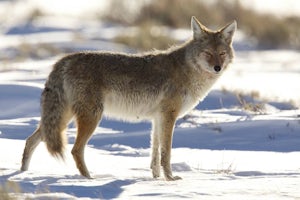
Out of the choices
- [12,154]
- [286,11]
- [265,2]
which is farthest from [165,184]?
[265,2]

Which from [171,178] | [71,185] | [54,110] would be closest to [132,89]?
[54,110]

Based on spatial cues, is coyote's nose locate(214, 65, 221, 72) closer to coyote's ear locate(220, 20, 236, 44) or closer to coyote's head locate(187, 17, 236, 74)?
coyote's head locate(187, 17, 236, 74)

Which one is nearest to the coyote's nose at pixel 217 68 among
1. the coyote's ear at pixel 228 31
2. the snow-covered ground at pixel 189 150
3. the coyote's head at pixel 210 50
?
the coyote's head at pixel 210 50

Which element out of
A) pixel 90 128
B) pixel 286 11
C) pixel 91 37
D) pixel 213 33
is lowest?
pixel 90 128

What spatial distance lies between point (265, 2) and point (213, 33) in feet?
64.7

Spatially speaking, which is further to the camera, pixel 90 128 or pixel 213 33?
pixel 213 33

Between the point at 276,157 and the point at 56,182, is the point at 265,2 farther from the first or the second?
the point at 56,182

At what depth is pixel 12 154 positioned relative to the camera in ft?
25.2

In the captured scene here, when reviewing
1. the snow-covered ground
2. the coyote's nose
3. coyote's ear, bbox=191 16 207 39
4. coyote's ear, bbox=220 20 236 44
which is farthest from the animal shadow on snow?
coyote's ear, bbox=220 20 236 44

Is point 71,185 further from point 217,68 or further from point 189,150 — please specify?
point 189,150

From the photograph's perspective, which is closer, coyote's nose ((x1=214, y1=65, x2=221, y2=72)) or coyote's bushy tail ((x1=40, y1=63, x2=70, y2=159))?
coyote's bushy tail ((x1=40, y1=63, x2=70, y2=159))

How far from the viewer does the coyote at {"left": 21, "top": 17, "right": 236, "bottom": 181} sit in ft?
23.0

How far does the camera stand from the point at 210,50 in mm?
7758

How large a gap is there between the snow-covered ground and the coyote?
319mm
